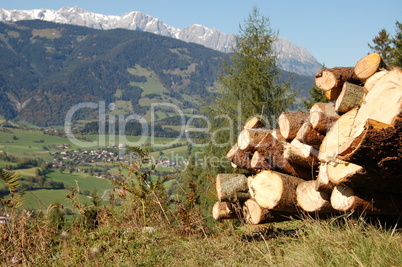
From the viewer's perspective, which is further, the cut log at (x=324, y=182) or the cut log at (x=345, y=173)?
the cut log at (x=324, y=182)

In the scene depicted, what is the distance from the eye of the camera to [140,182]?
19.6ft

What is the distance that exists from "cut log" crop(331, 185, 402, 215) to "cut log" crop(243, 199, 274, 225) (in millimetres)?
1190

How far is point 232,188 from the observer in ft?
18.3

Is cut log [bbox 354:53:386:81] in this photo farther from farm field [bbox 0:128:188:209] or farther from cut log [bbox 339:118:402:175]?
farm field [bbox 0:128:188:209]

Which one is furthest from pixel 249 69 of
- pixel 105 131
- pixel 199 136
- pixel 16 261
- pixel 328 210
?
pixel 105 131

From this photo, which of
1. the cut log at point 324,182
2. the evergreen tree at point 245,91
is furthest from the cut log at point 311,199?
the evergreen tree at point 245,91

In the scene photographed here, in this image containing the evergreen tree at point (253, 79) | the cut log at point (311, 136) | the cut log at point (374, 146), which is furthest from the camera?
the evergreen tree at point (253, 79)

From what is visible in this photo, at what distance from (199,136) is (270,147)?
1115cm

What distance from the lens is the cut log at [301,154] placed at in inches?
190

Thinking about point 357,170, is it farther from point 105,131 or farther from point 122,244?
point 105,131

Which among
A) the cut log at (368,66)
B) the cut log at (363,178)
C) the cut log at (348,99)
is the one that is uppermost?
the cut log at (368,66)

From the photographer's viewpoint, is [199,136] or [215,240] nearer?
[215,240]

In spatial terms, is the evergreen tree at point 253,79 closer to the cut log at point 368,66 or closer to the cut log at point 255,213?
the cut log at point 255,213

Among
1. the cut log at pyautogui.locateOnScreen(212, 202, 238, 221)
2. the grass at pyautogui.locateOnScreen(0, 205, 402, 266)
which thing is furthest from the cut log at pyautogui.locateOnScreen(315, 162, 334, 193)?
the cut log at pyautogui.locateOnScreen(212, 202, 238, 221)
